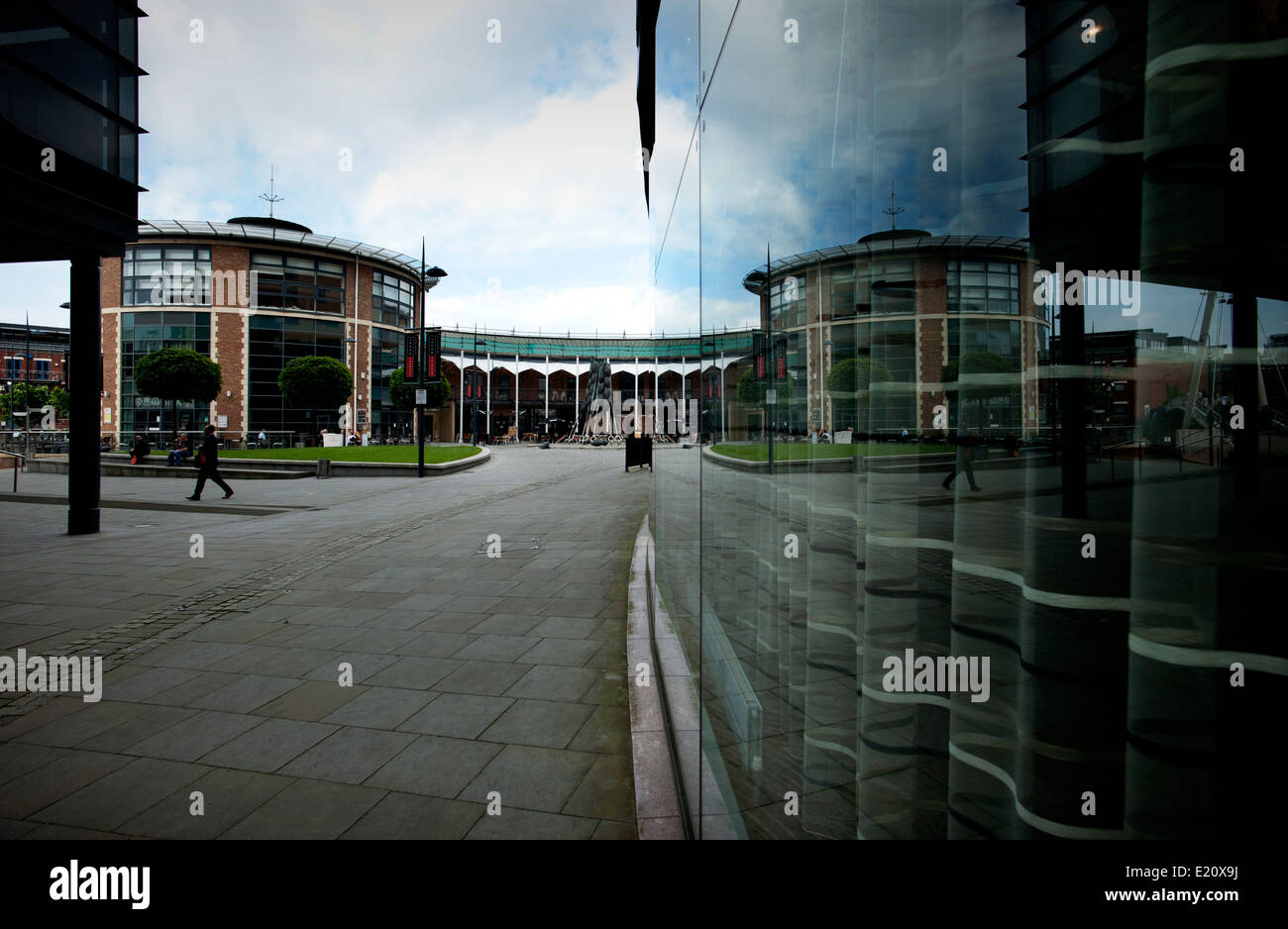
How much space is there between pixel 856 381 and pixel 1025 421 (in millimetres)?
484

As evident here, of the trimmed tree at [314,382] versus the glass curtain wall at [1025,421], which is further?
the trimmed tree at [314,382]

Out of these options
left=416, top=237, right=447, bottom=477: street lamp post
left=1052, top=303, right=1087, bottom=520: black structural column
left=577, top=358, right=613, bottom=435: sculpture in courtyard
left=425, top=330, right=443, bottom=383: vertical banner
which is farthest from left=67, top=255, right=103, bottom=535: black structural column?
left=577, top=358, right=613, bottom=435: sculpture in courtyard

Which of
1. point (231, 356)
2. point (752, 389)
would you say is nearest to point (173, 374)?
point (231, 356)

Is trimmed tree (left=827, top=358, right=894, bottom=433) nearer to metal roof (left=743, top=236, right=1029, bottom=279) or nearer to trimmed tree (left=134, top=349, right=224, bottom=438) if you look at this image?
metal roof (left=743, top=236, right=1029, bottom=279)

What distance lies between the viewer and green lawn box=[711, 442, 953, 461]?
3.53ft

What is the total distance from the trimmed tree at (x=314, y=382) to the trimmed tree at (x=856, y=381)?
3797cm

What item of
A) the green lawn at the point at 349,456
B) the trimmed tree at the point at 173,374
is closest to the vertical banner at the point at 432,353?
the green lawn at the point at 349,456

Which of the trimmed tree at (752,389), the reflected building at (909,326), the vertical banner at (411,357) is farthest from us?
the vertical banner at (411,357)

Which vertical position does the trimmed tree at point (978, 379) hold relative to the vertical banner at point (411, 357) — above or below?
below

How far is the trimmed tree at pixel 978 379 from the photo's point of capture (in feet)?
2.82

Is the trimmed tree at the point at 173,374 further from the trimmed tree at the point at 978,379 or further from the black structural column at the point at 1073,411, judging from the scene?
the black structural column at the point at 1073,411

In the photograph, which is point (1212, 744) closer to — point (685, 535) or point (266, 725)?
point (685, 535)

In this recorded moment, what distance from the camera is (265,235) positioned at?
43.9 metres

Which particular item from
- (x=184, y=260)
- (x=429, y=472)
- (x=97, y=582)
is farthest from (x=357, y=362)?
(x=97, y=582)
